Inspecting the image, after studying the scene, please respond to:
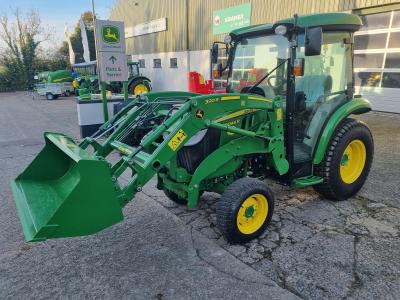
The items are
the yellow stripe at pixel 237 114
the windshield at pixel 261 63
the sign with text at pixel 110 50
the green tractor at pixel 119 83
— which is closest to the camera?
the yellow stripe at pixel 237 114

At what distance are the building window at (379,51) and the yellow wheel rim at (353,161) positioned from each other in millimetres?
6198

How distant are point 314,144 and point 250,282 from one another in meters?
1.88

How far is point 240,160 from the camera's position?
3467 millimetres

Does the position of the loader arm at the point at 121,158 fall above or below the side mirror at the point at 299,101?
below

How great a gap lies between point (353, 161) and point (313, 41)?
1970mm

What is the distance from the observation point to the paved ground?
2.52 meters

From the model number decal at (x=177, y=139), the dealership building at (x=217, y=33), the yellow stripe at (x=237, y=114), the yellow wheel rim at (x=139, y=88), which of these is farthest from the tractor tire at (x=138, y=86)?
the model number decal at (x=177, y=139)

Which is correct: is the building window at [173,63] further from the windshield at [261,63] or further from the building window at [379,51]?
the windshield at [261,63]

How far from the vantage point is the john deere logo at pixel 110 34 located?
24.1ft

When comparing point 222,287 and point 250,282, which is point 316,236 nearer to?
point 250,282

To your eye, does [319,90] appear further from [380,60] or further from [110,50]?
[380,60]

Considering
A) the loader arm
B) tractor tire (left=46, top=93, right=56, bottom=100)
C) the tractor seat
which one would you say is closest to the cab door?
the tractor seat

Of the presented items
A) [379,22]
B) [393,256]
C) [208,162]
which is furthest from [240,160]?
[379,22]

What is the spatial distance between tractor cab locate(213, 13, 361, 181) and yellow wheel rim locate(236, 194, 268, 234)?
67cm
